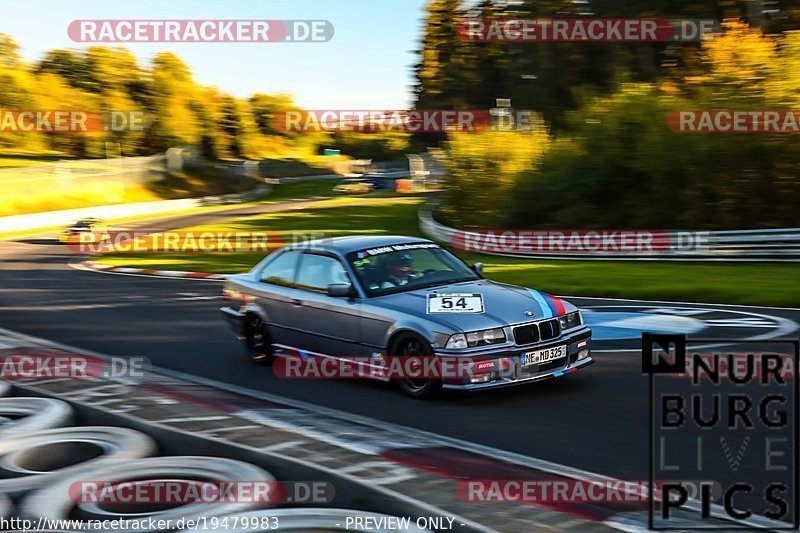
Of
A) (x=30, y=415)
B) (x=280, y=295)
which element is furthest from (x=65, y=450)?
(x=280, y=295)

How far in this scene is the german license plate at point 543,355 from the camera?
8148 millimetres

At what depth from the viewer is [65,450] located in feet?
21.1

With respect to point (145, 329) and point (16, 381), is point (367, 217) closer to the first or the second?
point (145, 329)

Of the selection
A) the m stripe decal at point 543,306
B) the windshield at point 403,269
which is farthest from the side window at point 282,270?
the m stripe decal at point 543,306

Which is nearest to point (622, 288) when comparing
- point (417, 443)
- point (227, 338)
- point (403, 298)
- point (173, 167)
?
point (227, 338)

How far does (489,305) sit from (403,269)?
1.23 m

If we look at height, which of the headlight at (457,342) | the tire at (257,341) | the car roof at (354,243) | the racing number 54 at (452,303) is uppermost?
the car roof at (354,243)

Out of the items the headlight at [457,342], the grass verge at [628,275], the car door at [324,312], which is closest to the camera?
the headlight at [457,342]

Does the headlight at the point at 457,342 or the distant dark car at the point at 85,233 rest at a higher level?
the headlight at the point at 457,342

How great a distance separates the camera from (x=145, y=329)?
13.5 m

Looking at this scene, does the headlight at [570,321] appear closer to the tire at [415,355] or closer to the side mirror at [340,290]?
the tire at [415,355]

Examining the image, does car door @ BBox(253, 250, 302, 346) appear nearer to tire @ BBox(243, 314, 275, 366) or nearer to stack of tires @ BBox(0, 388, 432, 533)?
tire @ BBox(243, 314, 275, 366)

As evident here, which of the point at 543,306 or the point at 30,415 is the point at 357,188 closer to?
the point at 543,306

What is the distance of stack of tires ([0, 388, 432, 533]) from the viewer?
477cm
